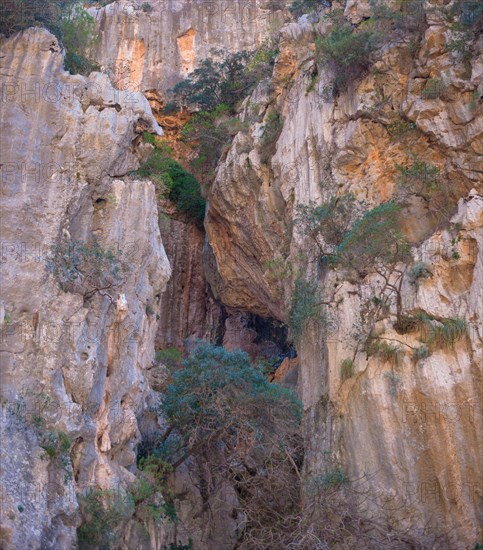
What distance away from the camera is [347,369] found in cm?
→ 1916

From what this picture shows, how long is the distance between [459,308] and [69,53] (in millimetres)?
12900

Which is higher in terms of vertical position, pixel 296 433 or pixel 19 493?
pixel 296 433

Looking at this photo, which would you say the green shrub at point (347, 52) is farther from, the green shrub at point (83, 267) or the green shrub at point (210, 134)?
the green shrub at point (83, 267)

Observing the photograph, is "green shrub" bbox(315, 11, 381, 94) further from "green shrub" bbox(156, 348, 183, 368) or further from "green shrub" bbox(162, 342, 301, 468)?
"green shrub" bbox(162, 342, 301, 468)

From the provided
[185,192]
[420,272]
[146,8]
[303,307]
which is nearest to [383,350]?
[420,272]

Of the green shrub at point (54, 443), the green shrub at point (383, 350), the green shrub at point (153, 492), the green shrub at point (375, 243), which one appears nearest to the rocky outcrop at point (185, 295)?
the green shrub at point (375, 243)

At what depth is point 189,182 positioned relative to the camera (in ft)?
107

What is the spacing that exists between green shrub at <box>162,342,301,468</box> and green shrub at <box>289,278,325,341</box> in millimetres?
2276

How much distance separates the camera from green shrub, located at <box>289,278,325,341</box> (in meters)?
20.6

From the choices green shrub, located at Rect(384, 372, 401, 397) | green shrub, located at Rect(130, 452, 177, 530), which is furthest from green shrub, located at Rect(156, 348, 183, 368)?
green shrub, located at Rect(384, 372, 401, 397)

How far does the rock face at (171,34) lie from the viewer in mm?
39125

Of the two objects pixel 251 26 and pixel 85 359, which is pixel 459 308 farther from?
pixel 251 26

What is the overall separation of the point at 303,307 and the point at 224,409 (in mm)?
3988

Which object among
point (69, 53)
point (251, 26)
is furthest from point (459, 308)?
point (251, 26)
